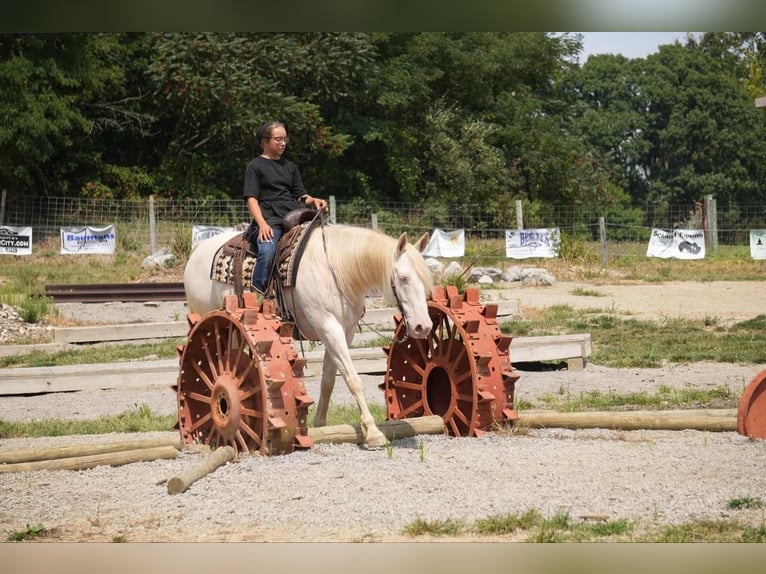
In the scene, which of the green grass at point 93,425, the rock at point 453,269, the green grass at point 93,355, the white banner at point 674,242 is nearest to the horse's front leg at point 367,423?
the green grass at point 93,425

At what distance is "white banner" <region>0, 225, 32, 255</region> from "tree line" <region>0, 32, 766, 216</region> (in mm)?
530

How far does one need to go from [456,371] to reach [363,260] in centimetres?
77

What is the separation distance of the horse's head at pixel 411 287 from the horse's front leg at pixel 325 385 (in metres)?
0.63

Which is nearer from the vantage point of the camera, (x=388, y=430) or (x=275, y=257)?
(x=388, y=430)

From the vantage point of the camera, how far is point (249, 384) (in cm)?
488

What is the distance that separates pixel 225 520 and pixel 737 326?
257 inches

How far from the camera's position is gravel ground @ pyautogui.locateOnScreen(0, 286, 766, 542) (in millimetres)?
3955

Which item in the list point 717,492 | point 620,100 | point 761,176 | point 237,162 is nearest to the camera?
point 717,492

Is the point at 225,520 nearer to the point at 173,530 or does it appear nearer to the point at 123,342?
the point at 173,530

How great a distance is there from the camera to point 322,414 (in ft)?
18.1

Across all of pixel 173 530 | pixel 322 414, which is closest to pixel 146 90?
pixel 322 414

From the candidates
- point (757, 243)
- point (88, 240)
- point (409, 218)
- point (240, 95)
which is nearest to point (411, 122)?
point (409, 218)

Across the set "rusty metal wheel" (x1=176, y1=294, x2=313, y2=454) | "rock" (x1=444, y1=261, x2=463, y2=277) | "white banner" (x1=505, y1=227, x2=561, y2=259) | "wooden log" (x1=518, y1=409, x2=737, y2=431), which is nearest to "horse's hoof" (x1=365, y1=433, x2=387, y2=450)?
"rusty metal wheel" (x1=176, y1=294, x2=313, y2=454)

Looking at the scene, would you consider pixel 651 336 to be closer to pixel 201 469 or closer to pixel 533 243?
pixel 201 469
